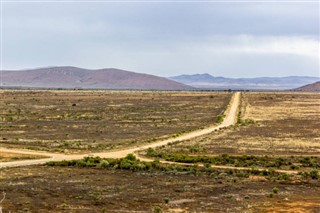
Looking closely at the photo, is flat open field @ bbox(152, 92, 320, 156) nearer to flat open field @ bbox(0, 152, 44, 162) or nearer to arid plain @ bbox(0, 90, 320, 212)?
arid plain @ bbox(0, 90, 320, 212)

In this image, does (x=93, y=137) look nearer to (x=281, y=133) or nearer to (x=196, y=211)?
(x=281, y=133)

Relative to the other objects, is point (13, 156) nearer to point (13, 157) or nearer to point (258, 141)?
point (13, 157)

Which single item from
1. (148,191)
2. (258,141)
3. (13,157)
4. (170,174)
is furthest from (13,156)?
(258,141)

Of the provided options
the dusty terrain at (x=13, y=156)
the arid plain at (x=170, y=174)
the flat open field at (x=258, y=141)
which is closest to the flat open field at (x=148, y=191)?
the arid plain at (x=170, y=174)

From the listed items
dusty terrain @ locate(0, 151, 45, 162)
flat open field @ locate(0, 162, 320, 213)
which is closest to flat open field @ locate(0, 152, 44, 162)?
dusty terrain @ locate(0, 151, 45, 162)

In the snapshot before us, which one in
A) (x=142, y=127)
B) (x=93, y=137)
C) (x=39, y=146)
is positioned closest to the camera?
(x=39, y=146)

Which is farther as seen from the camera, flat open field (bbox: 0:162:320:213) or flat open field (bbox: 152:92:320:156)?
flat open field (bbox: 152:92:320:156)

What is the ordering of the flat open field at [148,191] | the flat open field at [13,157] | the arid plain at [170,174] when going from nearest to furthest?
the flat open field at [148,191] < the arid plain at [170,174] < the flat open field at [13,157]

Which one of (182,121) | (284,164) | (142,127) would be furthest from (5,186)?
(182,121)

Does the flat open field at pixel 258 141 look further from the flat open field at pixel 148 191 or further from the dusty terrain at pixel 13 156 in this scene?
the dusty terrain at pixel 13 156

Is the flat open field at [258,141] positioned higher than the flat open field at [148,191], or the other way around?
the flat open field at [258,141]

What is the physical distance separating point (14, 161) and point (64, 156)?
14.6 feet

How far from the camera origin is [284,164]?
37406 mm

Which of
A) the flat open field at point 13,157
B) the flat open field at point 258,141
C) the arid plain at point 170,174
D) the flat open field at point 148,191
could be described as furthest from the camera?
the flat open field at point 258,141
